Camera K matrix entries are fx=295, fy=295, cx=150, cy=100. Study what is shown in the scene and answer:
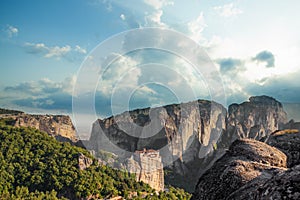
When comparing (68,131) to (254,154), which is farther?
(68,131)

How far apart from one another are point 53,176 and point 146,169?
37.4 metres

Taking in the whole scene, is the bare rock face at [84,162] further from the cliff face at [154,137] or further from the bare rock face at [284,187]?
the bare rock face at [284,187]

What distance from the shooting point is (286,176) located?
3.95 metres

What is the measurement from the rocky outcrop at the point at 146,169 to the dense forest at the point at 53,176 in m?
4.19

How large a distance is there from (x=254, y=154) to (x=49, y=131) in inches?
7255

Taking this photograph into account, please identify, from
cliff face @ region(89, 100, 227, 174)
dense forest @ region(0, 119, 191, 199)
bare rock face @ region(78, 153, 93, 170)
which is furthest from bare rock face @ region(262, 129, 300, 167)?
cliff face @ region(89, 100, 227, 174)

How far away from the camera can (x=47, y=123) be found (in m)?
180

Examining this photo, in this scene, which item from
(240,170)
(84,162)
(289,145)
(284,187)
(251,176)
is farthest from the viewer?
(84,162)

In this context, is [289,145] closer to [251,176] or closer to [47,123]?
[251,176]

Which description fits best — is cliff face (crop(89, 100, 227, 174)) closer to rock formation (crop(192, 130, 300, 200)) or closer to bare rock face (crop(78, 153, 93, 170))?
bare rock face (crop(78, 153, 93, 170))

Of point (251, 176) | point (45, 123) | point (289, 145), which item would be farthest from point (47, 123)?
point (251, 176)

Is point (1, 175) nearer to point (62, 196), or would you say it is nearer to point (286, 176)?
point (62, 196)

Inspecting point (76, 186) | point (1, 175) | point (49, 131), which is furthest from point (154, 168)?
point (49, 131)

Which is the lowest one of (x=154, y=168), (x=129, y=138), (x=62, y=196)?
(x=62, y=196)
